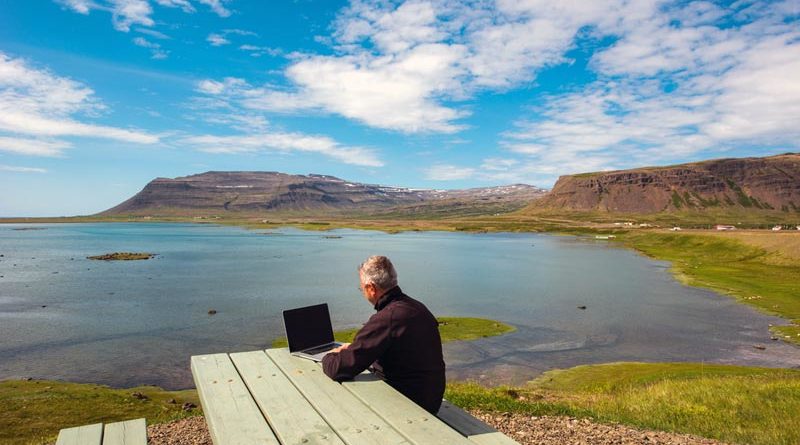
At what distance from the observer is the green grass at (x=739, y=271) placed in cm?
4194

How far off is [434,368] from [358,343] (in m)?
1.09

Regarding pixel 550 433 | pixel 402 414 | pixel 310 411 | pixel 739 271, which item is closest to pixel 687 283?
pixel 739 271

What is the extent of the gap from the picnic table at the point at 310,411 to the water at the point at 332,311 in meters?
18.2

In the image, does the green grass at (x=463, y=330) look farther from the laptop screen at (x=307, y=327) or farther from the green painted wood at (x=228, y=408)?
the green painted wood at (x=228, y=408)

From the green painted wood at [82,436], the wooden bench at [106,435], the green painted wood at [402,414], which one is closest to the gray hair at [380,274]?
the green painted wood at [402,414]

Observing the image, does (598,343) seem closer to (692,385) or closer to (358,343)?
(692,385)

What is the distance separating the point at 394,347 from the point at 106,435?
475cm

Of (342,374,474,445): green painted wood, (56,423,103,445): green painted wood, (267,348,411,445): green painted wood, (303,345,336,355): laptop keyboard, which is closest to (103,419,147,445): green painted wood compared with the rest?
(56,423,103,445): green painted wood

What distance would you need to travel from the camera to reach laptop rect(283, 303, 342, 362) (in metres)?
7.70

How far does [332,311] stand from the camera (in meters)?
39.5

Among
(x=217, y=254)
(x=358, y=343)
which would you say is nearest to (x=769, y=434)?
(x=358, y=343)

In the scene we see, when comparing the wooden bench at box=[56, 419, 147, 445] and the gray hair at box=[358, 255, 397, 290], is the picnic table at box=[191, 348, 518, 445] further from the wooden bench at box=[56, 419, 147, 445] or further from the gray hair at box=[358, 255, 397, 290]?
the wooden bench at box=[56, 419, 147, 445]

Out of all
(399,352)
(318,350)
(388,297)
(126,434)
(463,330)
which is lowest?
(463,330)

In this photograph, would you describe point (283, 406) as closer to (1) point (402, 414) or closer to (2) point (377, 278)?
(1) point (402, 414)
